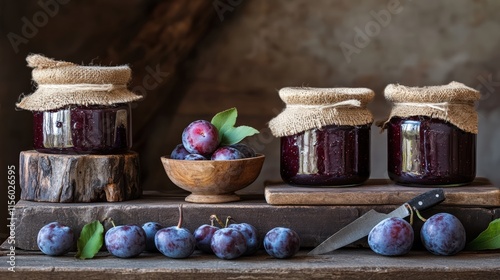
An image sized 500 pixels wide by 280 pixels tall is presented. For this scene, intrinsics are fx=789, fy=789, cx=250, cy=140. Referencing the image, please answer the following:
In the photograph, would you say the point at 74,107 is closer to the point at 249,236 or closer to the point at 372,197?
the point at 249,236

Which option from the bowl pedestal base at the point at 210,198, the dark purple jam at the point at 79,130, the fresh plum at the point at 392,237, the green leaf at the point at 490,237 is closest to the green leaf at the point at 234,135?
the bowl pedestal base at the point at 210,198

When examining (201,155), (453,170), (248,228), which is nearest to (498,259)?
(453,170)

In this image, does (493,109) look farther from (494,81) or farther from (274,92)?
(274,92)

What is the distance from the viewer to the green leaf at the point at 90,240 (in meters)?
1.54

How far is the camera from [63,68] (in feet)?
Result: 5.34

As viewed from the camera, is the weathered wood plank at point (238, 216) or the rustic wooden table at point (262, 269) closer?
the rustic wooden table at point (262, 269)

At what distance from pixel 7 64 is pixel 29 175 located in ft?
1.37

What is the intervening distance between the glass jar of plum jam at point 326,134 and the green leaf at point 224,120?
102mm

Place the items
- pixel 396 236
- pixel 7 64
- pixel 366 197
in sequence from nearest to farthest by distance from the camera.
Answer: pixel 396 236
pixel 366 197
pixel 7 64

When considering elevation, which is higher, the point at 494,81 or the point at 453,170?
the point at 494,81

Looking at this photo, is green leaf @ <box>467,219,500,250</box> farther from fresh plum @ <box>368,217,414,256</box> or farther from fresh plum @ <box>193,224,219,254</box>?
fresh plum @ <box>193,224,219,254</box>

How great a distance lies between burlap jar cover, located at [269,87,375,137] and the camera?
5.32 feet

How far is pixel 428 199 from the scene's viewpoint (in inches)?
60.4

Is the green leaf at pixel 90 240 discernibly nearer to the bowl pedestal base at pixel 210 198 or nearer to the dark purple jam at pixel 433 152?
the bowl pedestal base at pixel 210 198
